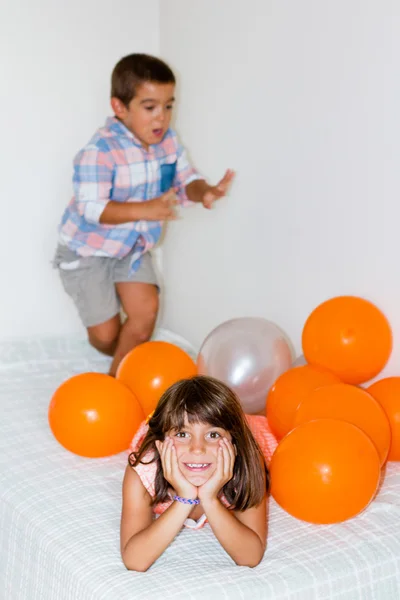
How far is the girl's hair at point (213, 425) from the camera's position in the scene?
5.14 ft

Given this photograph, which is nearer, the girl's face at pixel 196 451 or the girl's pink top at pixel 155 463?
the girl's face at pixel 196 451

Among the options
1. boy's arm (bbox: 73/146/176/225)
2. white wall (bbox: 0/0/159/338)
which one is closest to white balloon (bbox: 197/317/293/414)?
boy's arm (bbox: 73/146/176/225)

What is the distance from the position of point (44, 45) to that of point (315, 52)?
1.02 meters

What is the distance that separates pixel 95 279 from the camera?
9.14ft

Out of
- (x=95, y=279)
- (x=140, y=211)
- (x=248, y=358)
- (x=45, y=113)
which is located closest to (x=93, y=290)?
(x=95, y=279)

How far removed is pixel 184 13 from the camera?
2947mm

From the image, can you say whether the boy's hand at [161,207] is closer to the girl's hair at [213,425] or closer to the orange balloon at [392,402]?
the orange balloon at [392,402]

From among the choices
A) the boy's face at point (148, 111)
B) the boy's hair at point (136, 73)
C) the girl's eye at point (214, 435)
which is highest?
the boy's hair at point (136, 73)

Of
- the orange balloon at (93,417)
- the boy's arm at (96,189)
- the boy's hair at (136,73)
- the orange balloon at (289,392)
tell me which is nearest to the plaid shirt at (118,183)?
the boy's arm at (96,189)

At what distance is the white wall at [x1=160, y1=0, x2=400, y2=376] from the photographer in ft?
7.29

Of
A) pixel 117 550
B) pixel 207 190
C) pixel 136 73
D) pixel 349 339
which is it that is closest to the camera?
pixel 117 550

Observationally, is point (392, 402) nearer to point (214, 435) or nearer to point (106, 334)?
point (214, 435)

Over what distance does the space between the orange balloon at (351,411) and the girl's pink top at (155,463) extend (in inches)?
3.4

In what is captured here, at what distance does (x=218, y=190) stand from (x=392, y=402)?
0.91m
